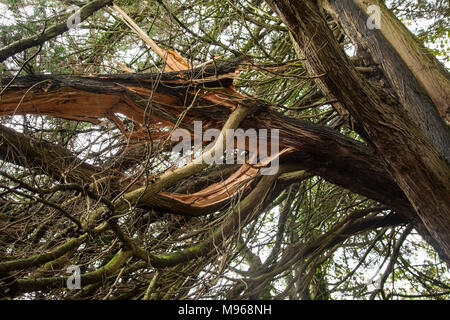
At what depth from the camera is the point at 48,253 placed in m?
1.93

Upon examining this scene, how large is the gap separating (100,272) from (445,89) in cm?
291

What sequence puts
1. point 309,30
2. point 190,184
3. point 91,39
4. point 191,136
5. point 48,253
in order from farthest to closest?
point 91,39, point 190,184, point 191,136, point 309,30, point 48,253

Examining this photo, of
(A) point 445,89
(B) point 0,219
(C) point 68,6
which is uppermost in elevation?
(C) point 68,6

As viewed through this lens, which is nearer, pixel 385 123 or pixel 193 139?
pixel 385 123

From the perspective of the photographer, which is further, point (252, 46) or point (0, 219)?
point (252, 46)
